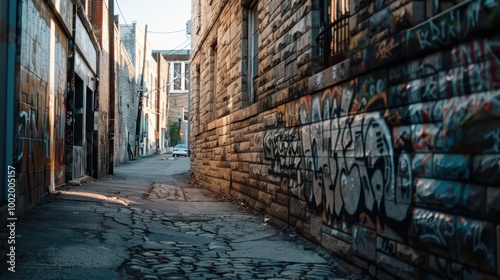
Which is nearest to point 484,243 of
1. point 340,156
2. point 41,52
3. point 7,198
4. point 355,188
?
point 355,188

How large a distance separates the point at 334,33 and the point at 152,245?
350cm

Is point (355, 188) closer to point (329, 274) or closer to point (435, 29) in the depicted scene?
point (329, 274)

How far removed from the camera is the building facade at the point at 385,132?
11.3ft

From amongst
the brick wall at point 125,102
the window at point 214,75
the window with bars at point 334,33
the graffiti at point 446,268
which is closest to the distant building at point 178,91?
the brick wall at point 125,102

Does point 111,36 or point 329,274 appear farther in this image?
point 111,36

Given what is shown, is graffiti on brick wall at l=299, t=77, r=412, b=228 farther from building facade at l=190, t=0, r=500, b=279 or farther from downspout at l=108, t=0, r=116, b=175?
downspout at l=108, t=0, r=116, b=175

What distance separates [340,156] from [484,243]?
8.32 feet

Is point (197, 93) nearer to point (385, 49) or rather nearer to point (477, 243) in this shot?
point (385, 49)

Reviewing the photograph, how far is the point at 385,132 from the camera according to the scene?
4730 mm

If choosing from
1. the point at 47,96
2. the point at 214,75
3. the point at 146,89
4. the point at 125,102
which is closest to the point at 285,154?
the point at 47,96

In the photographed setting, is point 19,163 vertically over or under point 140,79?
under

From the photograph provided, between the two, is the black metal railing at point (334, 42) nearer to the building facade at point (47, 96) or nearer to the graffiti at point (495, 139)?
the graffiti at point (495, 139)

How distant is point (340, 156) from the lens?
580cm

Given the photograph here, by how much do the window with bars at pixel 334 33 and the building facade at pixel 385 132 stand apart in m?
0.02
